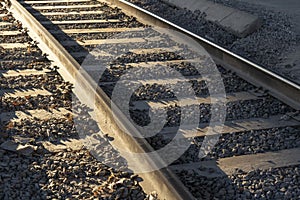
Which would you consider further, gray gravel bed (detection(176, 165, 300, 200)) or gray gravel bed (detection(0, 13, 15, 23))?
gray gravel bed (detection(0, 13, 15, 23))

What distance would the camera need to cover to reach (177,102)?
247 inches

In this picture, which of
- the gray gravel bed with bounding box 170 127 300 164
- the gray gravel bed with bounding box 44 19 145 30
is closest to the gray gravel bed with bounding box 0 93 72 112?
the gray gravel bed with bounding box 170 127 300 164

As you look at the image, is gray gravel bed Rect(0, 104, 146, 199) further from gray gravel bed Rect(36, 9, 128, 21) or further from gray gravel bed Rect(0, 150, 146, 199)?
gray gravel bed Rect(36, 9, 128, 21)

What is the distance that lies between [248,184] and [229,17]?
6.08 m

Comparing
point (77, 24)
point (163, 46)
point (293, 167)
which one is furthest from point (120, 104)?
point (77, 24)

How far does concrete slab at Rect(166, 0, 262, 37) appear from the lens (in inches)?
379

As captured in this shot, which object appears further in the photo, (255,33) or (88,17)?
(88,17)

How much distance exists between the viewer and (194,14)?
11.1m

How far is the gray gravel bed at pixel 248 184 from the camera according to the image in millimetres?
4418

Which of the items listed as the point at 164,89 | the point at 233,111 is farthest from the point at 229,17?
the point at 233,111

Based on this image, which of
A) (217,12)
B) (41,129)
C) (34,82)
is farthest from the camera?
(217,12)

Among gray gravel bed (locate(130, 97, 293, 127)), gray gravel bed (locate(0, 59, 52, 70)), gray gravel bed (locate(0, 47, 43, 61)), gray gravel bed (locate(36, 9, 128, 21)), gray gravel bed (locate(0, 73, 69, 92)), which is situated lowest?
gray gravel bed (locate(36, 9, 128, 21))

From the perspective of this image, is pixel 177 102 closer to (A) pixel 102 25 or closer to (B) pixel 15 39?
(B) pixel 15 39

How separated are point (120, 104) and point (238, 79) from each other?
176cm
